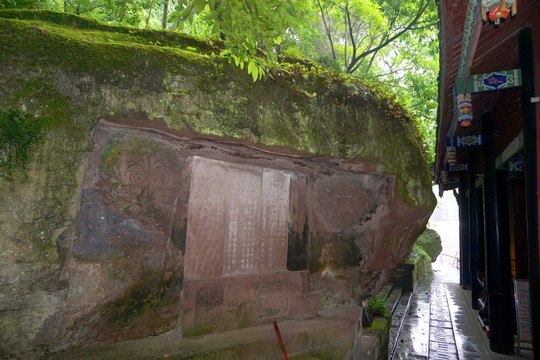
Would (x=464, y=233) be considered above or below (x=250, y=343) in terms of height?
above

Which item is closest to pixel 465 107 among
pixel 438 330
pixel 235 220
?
pixel 235 220

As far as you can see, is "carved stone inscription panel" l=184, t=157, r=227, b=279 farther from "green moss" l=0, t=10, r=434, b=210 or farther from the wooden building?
the wooden building

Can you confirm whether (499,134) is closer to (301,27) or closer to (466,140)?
(466,140)

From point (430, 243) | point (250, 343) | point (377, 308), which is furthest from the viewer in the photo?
point (430, 243)

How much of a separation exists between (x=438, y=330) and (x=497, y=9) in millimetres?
8145

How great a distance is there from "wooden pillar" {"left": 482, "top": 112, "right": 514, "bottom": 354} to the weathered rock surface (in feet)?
7.13

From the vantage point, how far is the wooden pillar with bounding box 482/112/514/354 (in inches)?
267

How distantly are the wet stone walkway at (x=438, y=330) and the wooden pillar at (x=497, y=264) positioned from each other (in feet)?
1.32

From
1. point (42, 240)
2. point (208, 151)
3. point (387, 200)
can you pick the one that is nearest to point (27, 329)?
point (42, 240)

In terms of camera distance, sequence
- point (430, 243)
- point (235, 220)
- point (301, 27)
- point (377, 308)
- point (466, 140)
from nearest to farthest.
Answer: point (235, 220), point (377, 308), point (466, 140), point (301, 27), point (430, 243)

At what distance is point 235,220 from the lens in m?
4.59

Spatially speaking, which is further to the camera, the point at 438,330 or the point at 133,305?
the point at 438,330

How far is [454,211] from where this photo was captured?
80.9 meters

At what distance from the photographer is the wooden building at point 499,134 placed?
14.1ft
